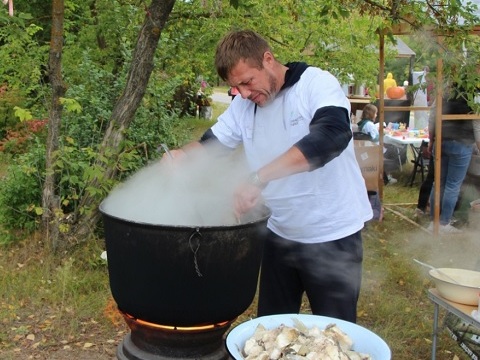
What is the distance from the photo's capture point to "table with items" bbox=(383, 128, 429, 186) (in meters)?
8.42

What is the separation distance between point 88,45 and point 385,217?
4.20 metres

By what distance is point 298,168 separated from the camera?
2.03 metres

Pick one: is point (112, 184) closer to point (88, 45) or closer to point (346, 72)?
point (88, 45)

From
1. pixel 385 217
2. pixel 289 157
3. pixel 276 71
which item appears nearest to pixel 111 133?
pixel 276 71

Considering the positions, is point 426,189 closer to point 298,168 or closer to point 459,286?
point 459,286

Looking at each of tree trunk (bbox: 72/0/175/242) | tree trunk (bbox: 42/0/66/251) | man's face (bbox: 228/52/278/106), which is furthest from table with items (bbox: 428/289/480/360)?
tree trunk (bbox: 42/0/66/251)

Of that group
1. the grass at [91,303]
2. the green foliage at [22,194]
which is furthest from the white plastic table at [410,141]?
the green foliage at [22,194]

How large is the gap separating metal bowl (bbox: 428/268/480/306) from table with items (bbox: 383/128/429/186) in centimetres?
550

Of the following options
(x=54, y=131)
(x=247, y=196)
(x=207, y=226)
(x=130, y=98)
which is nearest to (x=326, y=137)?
(x=247, y=196)

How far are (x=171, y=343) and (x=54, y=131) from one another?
3.00 metres

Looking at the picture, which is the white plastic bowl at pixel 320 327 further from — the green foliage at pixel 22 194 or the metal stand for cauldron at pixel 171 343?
the green foliage at pixel 22 194

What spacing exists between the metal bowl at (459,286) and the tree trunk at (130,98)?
256cm

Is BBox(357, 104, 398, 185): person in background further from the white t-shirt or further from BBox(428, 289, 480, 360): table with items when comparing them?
the white t-shirt

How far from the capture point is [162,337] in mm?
2213
